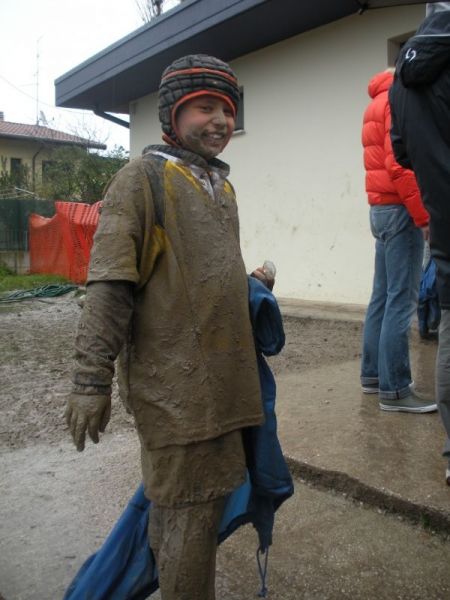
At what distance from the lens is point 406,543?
7.56 ft

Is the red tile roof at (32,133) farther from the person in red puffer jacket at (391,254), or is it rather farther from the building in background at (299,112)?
the person in red puffer jacket at (391,254)

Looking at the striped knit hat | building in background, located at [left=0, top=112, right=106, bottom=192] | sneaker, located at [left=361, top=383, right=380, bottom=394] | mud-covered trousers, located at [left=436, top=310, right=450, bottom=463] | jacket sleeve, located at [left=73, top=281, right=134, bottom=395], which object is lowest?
sneaker, located at [left=361, top=383, right=380, bottom=394]

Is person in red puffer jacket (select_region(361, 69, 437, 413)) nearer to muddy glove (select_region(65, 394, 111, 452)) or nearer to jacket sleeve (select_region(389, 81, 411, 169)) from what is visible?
jacket sleeve (select_region(389, 81, 411, 169))

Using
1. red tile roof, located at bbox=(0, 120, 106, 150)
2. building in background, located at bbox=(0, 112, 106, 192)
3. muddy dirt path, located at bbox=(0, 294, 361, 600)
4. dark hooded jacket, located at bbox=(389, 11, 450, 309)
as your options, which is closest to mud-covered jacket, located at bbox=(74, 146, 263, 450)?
dark hooded jacket, located at bbox=(389, 11, 450, 309)

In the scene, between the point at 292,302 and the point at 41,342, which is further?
the point at 292,302

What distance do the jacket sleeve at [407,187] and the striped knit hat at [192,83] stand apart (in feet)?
5.06

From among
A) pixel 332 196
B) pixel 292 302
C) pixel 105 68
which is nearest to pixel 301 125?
pixel 332 196

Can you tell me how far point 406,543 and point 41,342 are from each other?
5.31m

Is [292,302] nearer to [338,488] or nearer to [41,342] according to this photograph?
[41,342]

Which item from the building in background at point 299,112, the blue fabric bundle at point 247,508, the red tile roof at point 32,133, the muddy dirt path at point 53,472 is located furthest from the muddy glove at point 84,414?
the red tile roof at point 32,133

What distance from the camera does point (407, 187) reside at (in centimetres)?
309

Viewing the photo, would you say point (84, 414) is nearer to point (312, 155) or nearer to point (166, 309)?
point (166, 309)

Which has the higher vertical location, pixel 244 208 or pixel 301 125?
pixel 301 125

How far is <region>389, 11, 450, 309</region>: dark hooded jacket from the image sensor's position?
2096 millimetres
